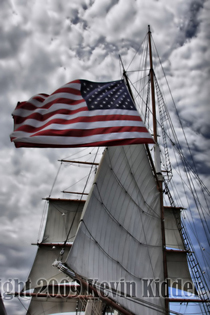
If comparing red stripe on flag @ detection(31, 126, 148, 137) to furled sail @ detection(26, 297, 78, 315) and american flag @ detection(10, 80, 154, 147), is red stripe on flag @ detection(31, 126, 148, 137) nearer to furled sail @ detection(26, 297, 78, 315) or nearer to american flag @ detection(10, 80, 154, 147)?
american flag @ detection(10, 80, 154, 147)

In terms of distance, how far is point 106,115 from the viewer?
7.61 m

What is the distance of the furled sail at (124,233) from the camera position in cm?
753

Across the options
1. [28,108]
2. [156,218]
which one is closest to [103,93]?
[28,108]

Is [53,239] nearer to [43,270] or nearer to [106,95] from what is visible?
[43,270]

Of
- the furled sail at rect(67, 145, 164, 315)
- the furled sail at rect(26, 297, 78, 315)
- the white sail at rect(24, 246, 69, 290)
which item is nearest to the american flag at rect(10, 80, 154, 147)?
the furled sail at rect(67, 145, 164, 315)

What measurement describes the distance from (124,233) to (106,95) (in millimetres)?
4872

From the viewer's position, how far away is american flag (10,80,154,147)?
6.76m

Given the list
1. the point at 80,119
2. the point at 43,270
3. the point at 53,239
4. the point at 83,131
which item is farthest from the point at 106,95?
the point at 43,270

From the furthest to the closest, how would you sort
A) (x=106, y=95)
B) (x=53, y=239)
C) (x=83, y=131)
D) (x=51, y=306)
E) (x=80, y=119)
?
1. (x=53, y=239)
2. (x=51, y=306)
3. (x=106, y=95)
4. (x=80, y=119)
5. (x=83, y=131)

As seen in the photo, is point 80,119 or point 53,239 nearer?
point 80,119

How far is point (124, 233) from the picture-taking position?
31.0 feet

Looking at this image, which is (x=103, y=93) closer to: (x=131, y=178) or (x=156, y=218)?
(x=131, y=178)

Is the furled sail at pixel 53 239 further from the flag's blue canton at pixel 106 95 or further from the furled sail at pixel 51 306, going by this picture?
the flag's blue canton at pixel 106 95

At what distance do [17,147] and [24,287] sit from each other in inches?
1089
